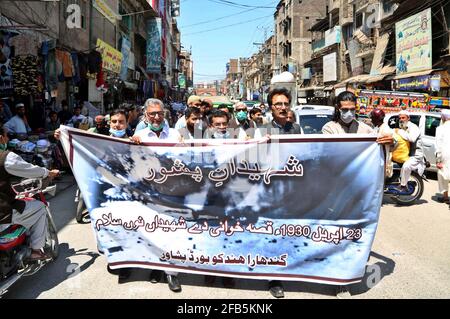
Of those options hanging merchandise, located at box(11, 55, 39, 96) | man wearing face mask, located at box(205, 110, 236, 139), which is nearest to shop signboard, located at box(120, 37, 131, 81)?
hanging merchandise, located at box(11, 55, 39, 96)

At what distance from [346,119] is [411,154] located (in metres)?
4.21

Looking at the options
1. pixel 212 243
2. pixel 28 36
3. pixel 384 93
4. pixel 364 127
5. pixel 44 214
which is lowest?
pixel 212 243

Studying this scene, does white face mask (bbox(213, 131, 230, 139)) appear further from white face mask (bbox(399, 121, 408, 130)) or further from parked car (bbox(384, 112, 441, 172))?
parked car (bbox(384, 112, 441, 172))

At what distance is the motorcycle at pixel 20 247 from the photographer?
3.60 m

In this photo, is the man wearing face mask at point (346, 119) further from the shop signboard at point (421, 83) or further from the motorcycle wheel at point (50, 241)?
the shop signboard at point (421, 83)

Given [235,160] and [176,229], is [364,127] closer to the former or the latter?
[235,160]

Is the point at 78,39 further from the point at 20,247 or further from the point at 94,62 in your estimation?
the point at 20,247

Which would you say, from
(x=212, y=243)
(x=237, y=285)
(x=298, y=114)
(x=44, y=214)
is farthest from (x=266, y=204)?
(x=298, y=114)

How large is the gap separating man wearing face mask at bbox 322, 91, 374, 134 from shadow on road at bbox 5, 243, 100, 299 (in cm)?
319

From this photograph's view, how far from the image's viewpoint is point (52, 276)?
14.0ft

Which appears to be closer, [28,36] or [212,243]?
[212,243]
